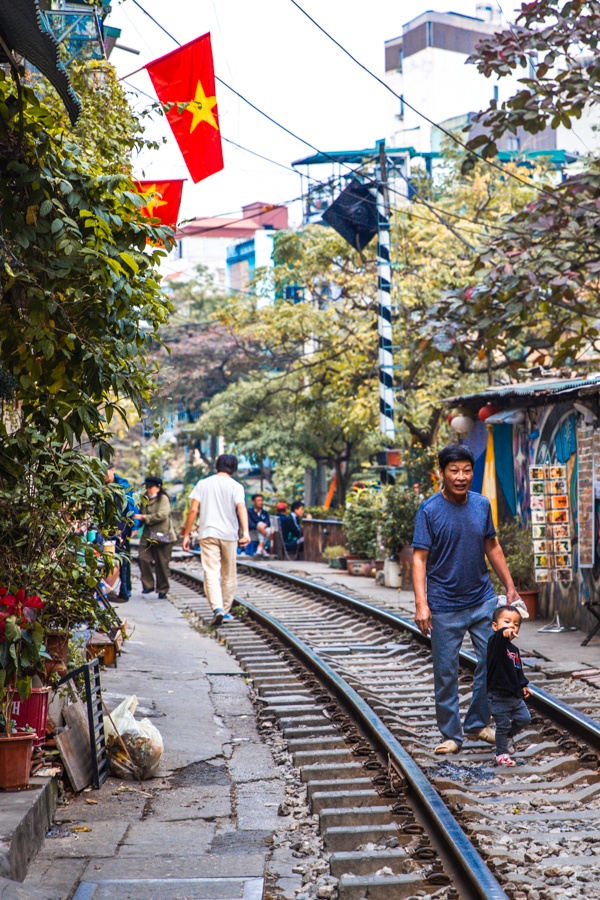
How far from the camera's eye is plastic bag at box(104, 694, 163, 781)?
6.91 meters

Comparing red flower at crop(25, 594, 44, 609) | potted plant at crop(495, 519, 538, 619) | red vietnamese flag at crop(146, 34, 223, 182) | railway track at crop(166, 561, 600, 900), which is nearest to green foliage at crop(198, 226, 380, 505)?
potted plant at crop(495, 519, 538, 619)

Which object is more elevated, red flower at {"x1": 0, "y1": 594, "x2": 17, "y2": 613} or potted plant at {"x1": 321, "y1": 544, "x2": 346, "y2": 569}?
red flower at {"x1": 0, "y1": 594, "x2": 17, "y2": 613}

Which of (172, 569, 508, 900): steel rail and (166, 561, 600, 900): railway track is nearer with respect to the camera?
(172, 569, 508, 900): steel rail

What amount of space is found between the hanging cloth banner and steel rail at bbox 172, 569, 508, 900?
6.67 metres

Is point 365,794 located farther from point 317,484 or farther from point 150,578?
point 317,484

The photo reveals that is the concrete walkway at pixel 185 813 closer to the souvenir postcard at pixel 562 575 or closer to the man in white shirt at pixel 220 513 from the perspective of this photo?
the souvenir postcard at pixel 562 575

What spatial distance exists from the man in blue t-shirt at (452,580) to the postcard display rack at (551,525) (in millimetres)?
5922

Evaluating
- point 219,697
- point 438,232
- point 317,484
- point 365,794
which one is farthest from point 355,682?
point 317,484

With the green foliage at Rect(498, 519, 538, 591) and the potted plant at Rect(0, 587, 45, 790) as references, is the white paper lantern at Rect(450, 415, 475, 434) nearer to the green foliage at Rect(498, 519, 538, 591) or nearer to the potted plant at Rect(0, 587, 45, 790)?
the green foliage at Rect(498, 519, 538, 591)

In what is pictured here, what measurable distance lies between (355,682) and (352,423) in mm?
18723

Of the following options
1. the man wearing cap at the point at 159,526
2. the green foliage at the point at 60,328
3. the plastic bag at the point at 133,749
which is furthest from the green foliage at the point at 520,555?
the green foliage at the point at 60,328

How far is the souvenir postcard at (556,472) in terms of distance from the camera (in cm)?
1333

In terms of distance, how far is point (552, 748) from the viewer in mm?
7070

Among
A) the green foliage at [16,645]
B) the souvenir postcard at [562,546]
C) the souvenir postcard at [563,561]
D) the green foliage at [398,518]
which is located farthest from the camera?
the green foliage at [398,518]
